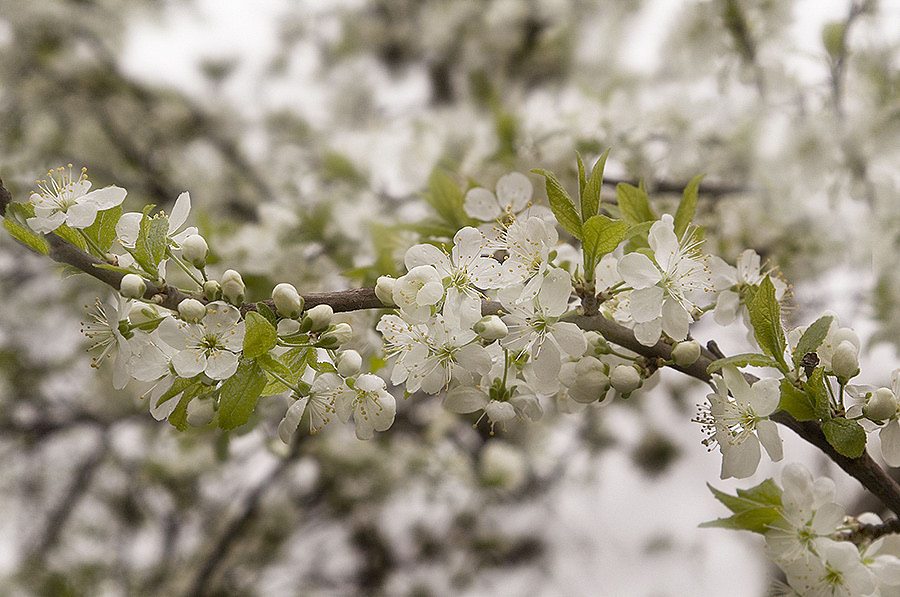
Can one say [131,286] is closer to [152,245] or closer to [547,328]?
[152,245]

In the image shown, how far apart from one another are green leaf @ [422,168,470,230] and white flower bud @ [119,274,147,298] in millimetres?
322

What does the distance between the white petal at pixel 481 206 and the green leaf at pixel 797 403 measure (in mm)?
293

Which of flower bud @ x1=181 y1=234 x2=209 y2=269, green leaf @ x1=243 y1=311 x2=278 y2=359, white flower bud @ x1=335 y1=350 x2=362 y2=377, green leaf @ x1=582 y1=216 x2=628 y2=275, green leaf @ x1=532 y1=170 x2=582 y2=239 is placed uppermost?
flower bud @ x1=181 y1=234 x2=209 y2=269

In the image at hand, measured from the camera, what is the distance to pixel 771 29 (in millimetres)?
1139

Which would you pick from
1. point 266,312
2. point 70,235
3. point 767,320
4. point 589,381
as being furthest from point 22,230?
point 767,320

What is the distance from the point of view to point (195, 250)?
39 cm

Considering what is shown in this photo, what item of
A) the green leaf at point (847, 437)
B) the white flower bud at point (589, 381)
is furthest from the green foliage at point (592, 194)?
the green leaf at point (847, 437)

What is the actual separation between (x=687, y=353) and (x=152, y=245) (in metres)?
0.35

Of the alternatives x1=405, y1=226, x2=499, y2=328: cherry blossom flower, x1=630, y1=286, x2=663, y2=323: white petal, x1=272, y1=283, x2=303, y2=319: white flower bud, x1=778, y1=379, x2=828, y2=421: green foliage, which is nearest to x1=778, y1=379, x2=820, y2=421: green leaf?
x1=778, y1=379, x2=828, y2=421: green foliage

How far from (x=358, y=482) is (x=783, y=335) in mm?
1904

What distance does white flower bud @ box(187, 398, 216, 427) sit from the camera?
0.38 m

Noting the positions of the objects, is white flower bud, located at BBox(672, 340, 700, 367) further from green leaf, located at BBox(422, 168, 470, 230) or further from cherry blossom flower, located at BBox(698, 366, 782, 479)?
green leaf, located at BBox(422, 168, 470, 230)

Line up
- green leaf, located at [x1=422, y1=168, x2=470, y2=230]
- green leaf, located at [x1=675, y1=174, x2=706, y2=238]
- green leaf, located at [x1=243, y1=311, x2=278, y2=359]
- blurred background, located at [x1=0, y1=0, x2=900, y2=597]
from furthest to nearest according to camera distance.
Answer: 1. blurred background, located at [x1=0, y1=0, x2=900, y2=597]
2. green leaf, located at [x1=422, y1=168, x2=470, y2=230]
3. green leaf, located at [x1=675, y1=174, x2=706, y2=238]
4. green leaf, located at [x1=243, y1=311, x2=278, y2=359]

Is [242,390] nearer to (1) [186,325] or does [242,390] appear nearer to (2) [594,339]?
(1) [186,325]
